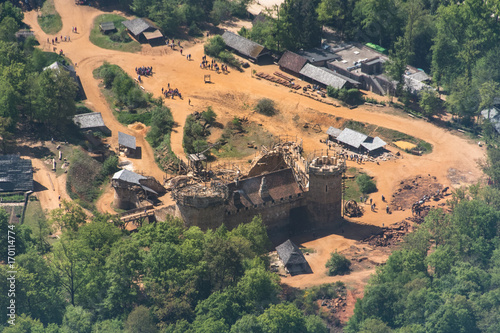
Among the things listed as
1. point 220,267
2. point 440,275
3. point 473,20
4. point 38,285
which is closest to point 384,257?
point 440,275

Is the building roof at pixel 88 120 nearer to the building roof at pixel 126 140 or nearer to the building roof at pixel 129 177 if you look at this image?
the building roof at pixel 126 140

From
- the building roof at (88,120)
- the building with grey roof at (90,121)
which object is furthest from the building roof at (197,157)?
the building roof at (88,120)

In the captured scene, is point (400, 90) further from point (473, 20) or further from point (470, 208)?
point (470, 208)

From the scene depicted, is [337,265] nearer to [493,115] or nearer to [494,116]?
[494,116]

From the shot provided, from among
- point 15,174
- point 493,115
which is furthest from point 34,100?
point 493,115

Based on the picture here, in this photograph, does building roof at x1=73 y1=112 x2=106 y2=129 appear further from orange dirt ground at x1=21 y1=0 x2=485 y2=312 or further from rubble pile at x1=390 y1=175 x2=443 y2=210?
rubble pile at x1=390 y1=175 x2=443 y2=210

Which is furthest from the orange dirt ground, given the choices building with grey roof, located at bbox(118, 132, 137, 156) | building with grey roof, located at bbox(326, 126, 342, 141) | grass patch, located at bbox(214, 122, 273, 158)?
grass patch, located at bbox(214, 122, 273, 158)
